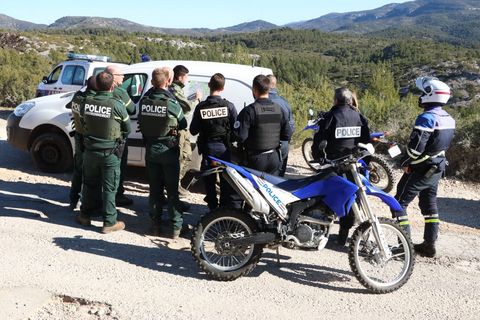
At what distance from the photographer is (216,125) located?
547cm

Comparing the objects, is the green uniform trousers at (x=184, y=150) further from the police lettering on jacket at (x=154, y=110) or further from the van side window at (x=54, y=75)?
the van side window at (x=54, y=75)

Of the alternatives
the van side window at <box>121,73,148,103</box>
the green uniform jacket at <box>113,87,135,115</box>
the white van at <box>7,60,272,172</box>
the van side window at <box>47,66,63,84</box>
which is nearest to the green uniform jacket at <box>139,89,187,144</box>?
the green uniform jacket at <box>113,87,135,115</box>

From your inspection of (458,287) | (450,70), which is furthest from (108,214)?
(450,70)

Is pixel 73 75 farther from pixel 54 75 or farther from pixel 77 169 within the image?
pixel 77 169

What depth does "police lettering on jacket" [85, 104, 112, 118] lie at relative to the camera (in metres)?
5.29

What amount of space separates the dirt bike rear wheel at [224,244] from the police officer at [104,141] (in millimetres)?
1463

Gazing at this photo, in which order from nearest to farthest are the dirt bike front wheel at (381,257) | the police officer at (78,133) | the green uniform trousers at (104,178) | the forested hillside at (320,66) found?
the dirt bike front wheel at (381,257) < the green uniform trousers at (104,178) < the police officer at (78,133) < the forested hillside at (320,66)

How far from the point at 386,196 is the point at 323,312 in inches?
48.9

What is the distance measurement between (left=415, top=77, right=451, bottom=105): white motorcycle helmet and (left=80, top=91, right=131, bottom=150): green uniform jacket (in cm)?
322

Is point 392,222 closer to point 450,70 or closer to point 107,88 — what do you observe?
point 107,88

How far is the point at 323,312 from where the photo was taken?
4.07 m

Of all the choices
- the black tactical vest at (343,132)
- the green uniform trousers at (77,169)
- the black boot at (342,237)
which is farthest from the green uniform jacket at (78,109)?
the black boot at (342,237)

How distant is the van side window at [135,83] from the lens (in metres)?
7.47

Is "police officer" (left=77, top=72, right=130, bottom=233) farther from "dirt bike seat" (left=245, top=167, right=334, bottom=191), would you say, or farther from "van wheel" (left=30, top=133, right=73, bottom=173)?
"van wheel" (left=30, top=133, right=73, bottom=173)
